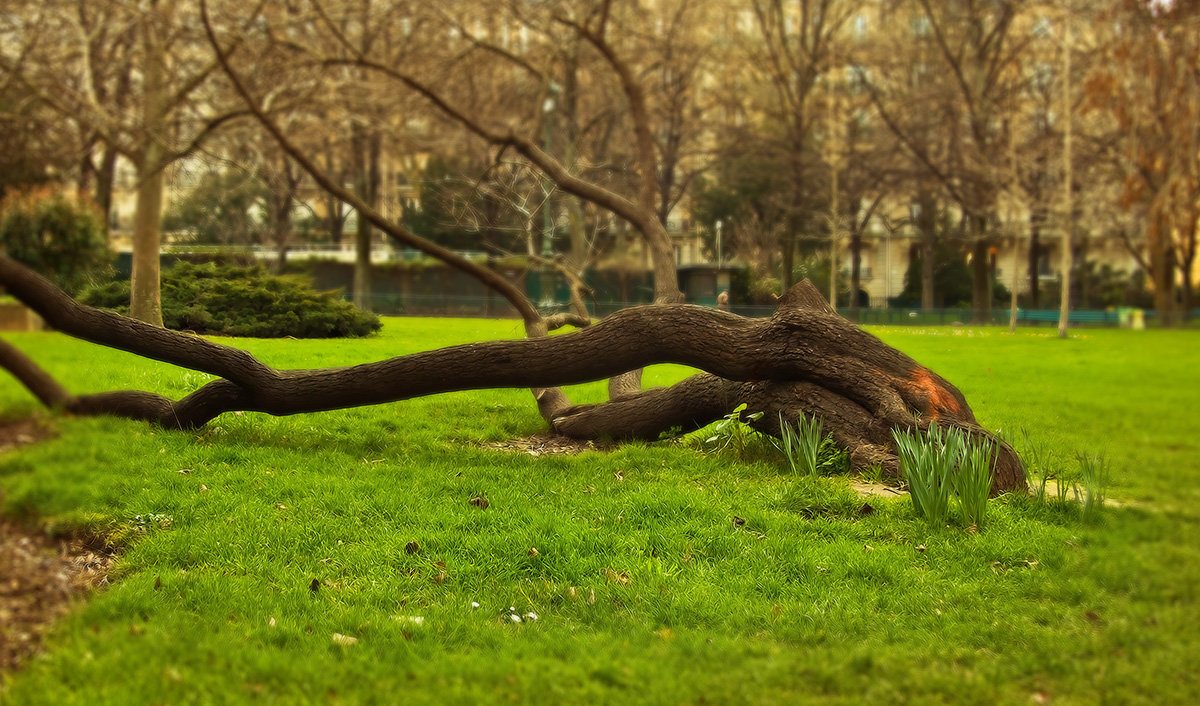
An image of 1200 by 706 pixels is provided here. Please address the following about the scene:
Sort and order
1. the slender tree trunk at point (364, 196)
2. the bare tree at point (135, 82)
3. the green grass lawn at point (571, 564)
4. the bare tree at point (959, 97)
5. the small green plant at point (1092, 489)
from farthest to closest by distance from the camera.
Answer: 1. the bare tree at point (959, 97)
2. the slender tree trunk at point (364, 196)
3. the small green plant at point (1092, 489)
4. the bare tree at point (135, 82)
5. the green grass lawn at point (571, 564)

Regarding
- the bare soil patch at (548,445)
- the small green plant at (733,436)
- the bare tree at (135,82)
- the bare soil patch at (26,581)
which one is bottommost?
the bare soil patch at (548,445)

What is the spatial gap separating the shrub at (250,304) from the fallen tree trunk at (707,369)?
580mm

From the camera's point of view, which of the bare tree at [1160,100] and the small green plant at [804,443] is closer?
the small green plant at [804,443]

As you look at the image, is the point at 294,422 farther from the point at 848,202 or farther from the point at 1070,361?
the point at 1070,361

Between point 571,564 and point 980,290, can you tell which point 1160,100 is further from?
point 571,564

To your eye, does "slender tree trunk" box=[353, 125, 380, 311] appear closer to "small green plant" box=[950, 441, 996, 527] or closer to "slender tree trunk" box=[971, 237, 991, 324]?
"small green plant" box=[950, 441, 996, 527]

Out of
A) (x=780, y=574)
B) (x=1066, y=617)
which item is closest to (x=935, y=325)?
(x=780, y=574)

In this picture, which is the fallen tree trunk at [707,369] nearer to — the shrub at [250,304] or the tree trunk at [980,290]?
the tree trunk at [980,290]

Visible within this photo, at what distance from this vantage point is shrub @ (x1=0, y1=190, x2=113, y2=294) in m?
2.16

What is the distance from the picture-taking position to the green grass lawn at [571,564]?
1834 millimetres

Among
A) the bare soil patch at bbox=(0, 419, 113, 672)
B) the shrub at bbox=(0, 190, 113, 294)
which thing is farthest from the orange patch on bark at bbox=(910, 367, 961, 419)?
the bare soil patch at bbox=(0, 419, 113, 672)

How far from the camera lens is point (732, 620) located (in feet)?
8.84

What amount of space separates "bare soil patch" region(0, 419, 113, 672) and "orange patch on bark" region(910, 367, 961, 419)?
13.8 feet

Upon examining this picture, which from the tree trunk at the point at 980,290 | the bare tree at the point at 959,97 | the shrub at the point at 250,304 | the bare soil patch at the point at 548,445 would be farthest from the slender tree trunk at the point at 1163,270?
the shrub at the point at 250,304
